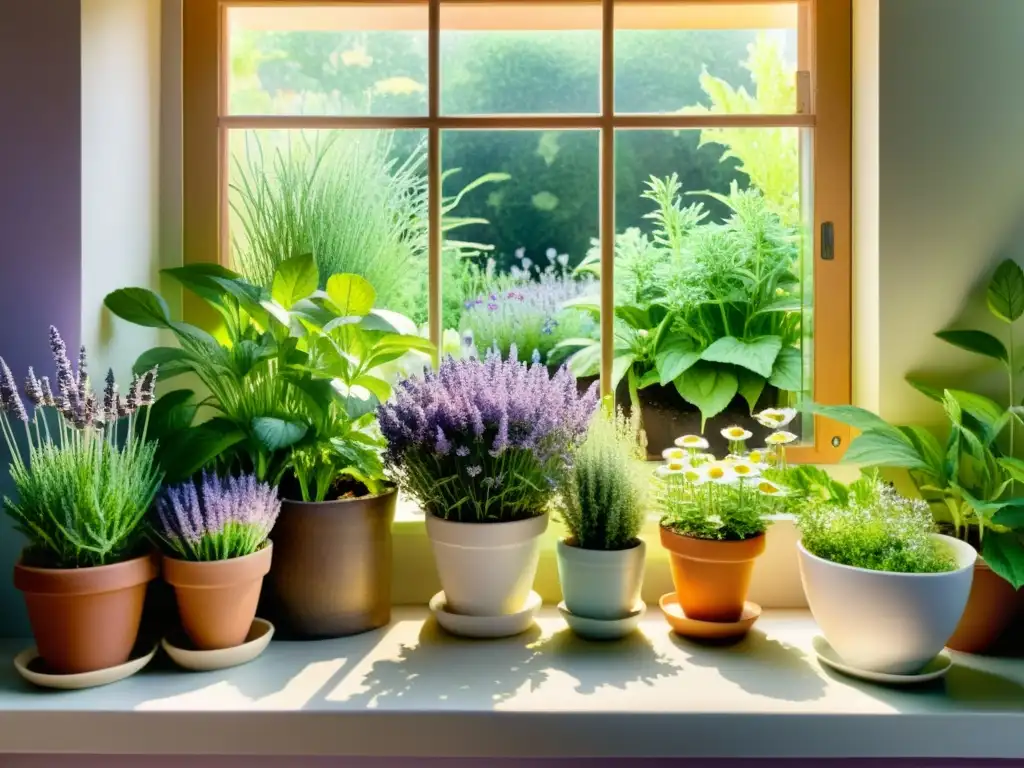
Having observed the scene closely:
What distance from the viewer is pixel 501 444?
1.09 meters

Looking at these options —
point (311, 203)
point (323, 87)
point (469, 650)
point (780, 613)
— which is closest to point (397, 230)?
point (311, 203)

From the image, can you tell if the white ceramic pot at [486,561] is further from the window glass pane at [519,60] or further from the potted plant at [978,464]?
the window glass pane at [519,60]

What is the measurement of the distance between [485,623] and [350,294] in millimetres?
554

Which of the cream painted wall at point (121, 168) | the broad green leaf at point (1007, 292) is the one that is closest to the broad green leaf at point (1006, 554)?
the broad green leaf at point (1007, 292)

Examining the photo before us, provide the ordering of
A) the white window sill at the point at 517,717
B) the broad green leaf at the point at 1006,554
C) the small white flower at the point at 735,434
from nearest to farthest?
the white window sill at the point at 517,717, the broad green leaf at the point at 1006,554, the small white flower at the point at 735,434

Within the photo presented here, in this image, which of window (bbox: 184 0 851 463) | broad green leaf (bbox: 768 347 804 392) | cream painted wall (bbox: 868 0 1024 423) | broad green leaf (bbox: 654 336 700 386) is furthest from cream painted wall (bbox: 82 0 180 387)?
cream painted wall (bbox: 868 0 1024 423)

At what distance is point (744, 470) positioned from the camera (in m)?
1.19

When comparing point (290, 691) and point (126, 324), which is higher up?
point (126, 324)

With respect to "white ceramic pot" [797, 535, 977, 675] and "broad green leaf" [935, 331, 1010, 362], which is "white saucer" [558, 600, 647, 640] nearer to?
"white ceramic pot" [797, 535, 977, 675]

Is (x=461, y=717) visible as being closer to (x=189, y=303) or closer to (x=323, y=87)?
(x=189, y=303)

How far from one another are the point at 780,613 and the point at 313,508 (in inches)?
32.1

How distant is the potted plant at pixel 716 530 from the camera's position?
1149 millimetres

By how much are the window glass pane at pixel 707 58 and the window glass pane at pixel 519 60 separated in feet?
0.21

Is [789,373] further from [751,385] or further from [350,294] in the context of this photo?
[350,294]
